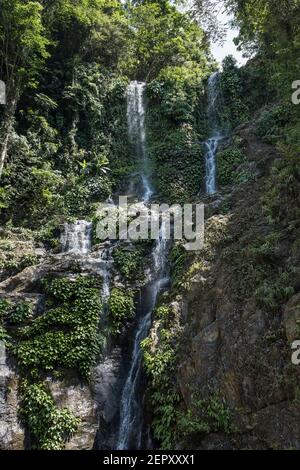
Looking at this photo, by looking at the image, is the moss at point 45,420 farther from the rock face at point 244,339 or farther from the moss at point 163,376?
the rock face at point 244,339

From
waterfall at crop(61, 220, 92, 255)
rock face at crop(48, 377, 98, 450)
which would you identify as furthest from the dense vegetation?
waterfall at crop(61, 220, 92, 255)

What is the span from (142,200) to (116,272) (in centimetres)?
581

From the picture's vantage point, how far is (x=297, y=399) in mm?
7332

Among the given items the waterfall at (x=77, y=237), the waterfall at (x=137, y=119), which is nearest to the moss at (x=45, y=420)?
the waterfall at (x=77, y=237)

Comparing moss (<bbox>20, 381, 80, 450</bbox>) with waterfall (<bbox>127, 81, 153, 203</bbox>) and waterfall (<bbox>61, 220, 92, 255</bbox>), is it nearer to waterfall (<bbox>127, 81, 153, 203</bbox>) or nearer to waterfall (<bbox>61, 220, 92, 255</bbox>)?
waterfall (<bbox>61, 220, 92, 255</bbox>)

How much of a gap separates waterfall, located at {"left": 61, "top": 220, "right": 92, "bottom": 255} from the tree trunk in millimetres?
4460

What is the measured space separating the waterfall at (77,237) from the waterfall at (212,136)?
17.7 feet

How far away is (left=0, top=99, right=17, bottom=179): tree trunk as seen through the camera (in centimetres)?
1867

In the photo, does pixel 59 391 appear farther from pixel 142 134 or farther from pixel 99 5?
pixel 99 5

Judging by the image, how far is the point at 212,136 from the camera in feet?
72.9

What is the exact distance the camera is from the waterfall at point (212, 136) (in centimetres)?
1888

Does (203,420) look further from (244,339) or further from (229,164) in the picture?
(229,164)
